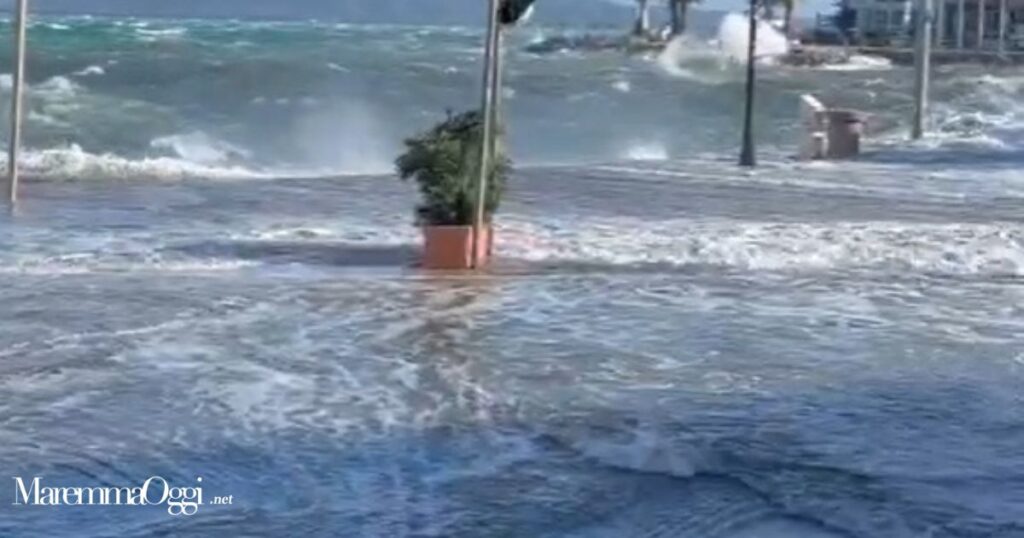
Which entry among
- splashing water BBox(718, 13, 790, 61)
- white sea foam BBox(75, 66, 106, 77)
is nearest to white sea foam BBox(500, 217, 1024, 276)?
white sea foam BBox(75, 66, 106, 77)

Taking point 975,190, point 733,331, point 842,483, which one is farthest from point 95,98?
point 842,483

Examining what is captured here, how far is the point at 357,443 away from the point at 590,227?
26.7 ft

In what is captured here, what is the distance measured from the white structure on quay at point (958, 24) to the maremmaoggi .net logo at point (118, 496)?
80513 millimetres

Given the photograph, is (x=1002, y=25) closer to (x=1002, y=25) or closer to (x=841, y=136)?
(x=1002, y=25)

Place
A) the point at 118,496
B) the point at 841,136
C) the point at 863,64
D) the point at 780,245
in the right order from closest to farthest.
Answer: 1. the point at 118,496
2. the point at 780,245
3. the point at 841,136
4. the point at 863,64

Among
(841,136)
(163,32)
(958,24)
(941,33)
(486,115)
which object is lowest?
(163,32)

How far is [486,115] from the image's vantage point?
12.9 meters

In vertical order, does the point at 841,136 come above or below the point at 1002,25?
below

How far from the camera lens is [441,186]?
13.2m

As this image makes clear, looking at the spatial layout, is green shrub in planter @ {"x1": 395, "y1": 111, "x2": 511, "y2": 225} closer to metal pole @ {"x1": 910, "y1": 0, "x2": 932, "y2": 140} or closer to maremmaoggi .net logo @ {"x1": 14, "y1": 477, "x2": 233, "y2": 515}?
maremmaoggi .net logo @ {"x1": 14, "y1": 477, "x2": 233, "y2": 515}

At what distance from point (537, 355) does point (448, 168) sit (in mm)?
3097

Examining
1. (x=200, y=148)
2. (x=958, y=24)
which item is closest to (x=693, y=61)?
(x=958, y=24)

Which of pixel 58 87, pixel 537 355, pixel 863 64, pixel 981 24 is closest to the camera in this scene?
pixel 537 355

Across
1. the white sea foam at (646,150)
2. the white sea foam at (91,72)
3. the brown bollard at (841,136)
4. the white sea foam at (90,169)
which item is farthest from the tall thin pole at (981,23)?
the white sea foam at (90,169)
